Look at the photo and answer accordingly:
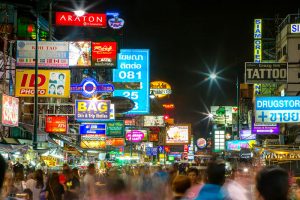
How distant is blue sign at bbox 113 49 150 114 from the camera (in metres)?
53.1

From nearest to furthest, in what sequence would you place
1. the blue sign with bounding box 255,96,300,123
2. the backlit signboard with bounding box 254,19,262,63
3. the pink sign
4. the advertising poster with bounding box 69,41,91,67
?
the blue sign with bounding box 255,96,300,123
the advertising poster with bounding box 69,41,91,67
the backlit signboard with bounding box 254,19,262,63
the pink sign

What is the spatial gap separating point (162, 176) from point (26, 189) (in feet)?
12.6

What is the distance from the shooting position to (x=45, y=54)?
107 feet

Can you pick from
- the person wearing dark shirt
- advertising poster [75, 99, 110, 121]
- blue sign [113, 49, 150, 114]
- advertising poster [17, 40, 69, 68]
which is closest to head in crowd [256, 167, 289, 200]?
the person wearing dark shirt

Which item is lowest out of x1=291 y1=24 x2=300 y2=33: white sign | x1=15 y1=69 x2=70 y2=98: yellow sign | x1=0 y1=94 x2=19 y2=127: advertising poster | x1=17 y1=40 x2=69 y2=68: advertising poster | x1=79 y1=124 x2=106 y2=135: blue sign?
x1=79 y1=124 x2=106 y2=135: blue sign

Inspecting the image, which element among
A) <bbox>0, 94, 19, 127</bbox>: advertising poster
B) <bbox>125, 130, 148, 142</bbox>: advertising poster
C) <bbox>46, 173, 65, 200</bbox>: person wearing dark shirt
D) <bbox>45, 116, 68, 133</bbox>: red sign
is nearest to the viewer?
<bbox>46, 173, 65, 200</bbox>: person wearing dark shirt

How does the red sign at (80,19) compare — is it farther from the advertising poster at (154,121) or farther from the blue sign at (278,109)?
the advertising poster at (154,121)

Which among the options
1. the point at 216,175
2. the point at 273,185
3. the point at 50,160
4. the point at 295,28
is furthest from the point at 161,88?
the point at 273,185

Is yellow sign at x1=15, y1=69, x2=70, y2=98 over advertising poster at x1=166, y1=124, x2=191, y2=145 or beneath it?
over

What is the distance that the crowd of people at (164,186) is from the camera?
15.8 ft

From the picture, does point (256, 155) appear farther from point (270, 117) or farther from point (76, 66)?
point (76, 66)

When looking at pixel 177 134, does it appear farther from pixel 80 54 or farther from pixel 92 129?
pixel 80 54

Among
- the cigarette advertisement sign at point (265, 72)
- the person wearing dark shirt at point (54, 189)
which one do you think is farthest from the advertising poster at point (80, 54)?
the person wearing dark shirt at point (54, 189)

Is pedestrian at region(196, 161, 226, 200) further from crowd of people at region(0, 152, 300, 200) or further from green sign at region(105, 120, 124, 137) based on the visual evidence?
green sign at region(105, 120, 124, 137)
